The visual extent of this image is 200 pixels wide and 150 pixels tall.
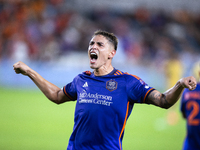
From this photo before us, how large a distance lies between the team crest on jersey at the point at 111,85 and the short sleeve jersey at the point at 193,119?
5.38 feet

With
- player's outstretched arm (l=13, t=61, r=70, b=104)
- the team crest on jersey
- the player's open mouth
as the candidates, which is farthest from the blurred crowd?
the team crest on jersey

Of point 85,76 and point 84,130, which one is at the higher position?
point 85,76

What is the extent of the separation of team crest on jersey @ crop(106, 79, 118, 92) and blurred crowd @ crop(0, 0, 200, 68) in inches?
525

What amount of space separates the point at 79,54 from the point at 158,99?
1459cm

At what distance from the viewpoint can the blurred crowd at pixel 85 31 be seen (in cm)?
1762

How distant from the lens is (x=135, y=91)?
3463 millimetres

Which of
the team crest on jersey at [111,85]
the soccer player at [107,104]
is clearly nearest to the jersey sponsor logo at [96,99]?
the soccer player at [107,104]

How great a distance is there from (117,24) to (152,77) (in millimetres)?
5565

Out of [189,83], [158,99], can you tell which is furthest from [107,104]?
[189,83]

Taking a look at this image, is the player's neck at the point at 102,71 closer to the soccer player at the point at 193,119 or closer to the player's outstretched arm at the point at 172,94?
the player's outstretched arm at the point at 172,94

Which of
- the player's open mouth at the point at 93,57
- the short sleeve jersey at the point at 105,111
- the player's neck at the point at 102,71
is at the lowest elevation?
the short sleeve jersey at the point at 105,111

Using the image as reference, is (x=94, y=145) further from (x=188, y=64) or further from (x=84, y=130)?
(x=188, y=64)

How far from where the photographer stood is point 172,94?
3.18 m

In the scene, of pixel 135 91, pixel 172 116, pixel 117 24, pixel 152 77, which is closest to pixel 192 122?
pixel 135 91
